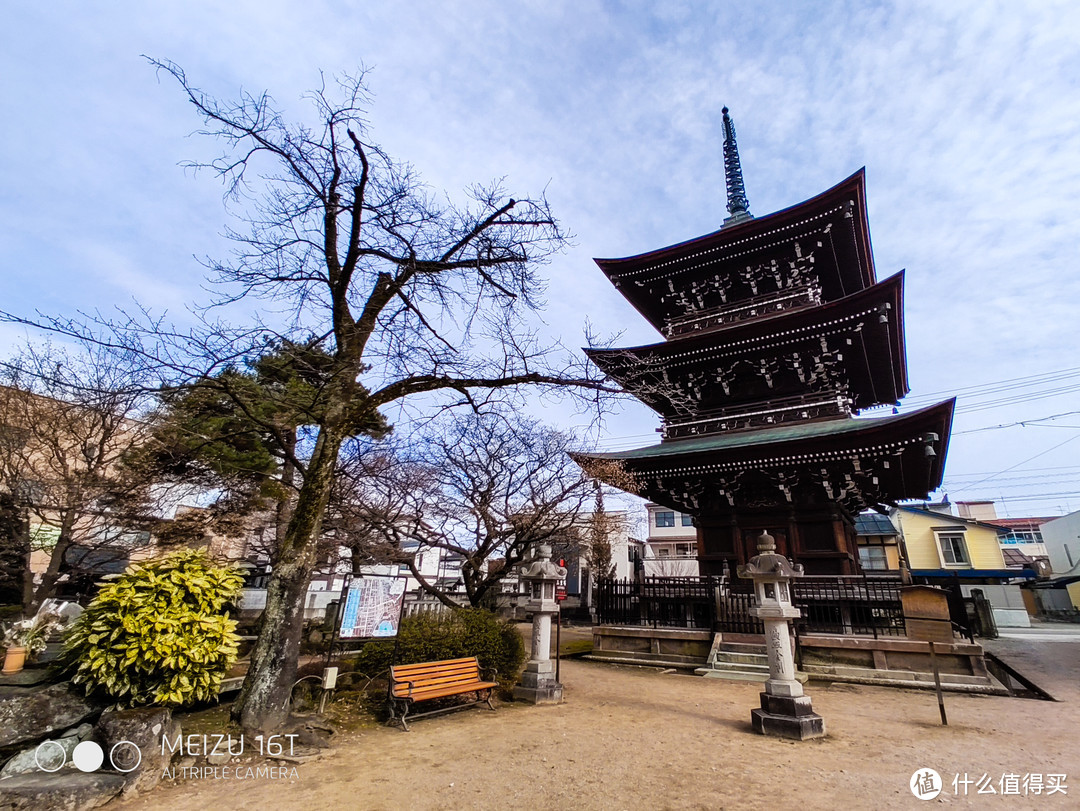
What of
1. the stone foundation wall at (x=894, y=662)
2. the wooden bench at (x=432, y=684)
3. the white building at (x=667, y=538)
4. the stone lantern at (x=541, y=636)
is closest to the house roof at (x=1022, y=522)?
the white building at (x=667, y=538)

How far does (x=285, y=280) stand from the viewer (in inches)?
296

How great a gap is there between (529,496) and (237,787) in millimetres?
9228

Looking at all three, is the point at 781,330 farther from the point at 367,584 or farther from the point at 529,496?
the point at 367,584

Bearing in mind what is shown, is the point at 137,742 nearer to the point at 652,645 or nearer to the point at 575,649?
the point at 652,645

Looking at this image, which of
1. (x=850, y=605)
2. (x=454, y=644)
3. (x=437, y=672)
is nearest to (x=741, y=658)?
(x=850, y=605)

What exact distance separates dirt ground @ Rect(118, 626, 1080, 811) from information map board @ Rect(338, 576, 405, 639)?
58.3 inches

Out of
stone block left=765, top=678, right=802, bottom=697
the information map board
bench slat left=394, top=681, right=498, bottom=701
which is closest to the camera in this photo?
stone block left=765, top=678, right=802, bottom=697

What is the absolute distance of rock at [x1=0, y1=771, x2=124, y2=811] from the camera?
12.9 feet

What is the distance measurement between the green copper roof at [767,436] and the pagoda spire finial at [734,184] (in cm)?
989

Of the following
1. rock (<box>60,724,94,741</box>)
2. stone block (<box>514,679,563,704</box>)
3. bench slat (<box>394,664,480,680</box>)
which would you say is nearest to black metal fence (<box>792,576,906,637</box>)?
stone block (<box>514,679,563,704</box>)

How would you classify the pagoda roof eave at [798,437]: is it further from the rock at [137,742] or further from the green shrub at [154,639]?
the rock at [137,742]

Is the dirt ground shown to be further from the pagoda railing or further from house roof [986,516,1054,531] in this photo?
house roof [986,516,1054,531]

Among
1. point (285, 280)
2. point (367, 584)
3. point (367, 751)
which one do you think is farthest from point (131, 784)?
point (285, 280)

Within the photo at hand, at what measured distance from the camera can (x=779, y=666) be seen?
7121mm
